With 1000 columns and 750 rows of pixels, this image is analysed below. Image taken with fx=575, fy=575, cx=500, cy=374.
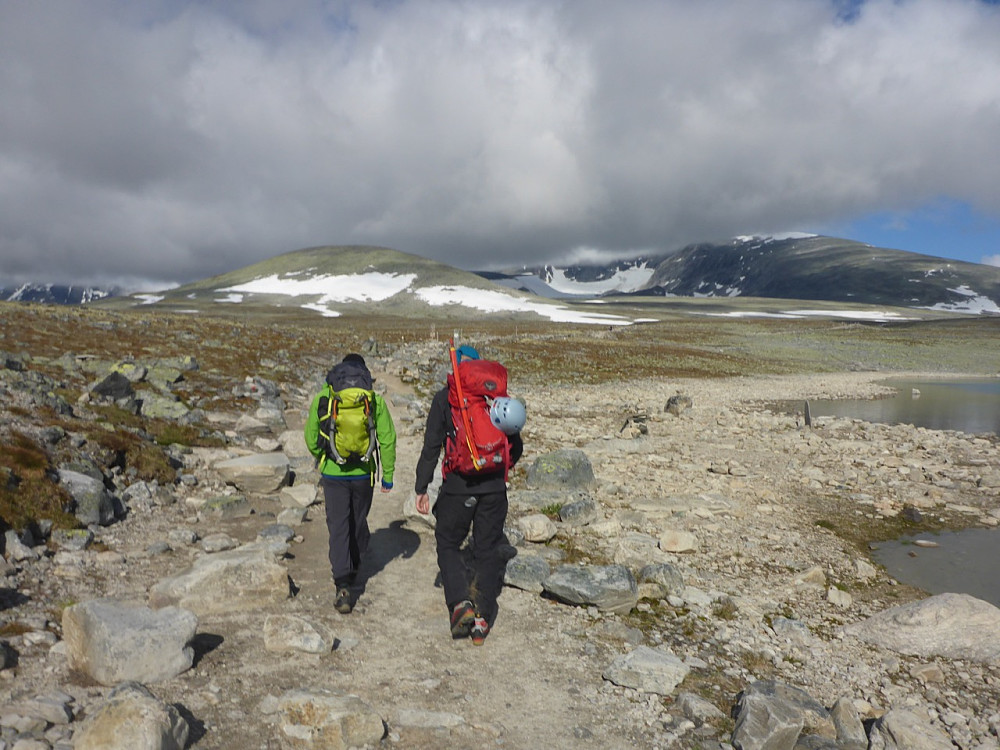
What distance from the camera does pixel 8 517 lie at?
7.05 m

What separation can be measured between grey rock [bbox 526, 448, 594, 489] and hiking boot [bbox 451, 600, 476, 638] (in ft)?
19.0

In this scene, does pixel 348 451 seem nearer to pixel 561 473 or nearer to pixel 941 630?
pixel 561 473

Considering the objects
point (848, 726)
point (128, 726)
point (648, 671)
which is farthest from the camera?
point (648, 671)

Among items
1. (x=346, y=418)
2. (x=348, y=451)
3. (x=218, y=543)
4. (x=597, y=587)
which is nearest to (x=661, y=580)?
(x=597, y=587)

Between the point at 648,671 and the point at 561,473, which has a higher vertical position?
the point at 561,473

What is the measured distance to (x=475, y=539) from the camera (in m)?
6.40

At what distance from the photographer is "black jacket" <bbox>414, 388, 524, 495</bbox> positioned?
6.11 metres

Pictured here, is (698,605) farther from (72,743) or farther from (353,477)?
(72,743)

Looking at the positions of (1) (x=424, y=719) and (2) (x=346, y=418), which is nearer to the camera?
(1) (x=424, y=719)

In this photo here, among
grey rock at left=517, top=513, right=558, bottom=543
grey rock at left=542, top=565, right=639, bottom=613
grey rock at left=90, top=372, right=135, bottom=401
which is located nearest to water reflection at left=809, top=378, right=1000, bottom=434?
grey rock at left=517, top=513, right=558, bottom=543

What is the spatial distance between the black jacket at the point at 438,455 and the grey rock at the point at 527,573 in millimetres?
1800

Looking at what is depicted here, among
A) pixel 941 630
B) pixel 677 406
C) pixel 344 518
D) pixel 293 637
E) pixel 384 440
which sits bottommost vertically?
pixel 677 406

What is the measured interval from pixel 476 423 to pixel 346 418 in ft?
5.20

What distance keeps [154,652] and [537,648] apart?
3.56m
